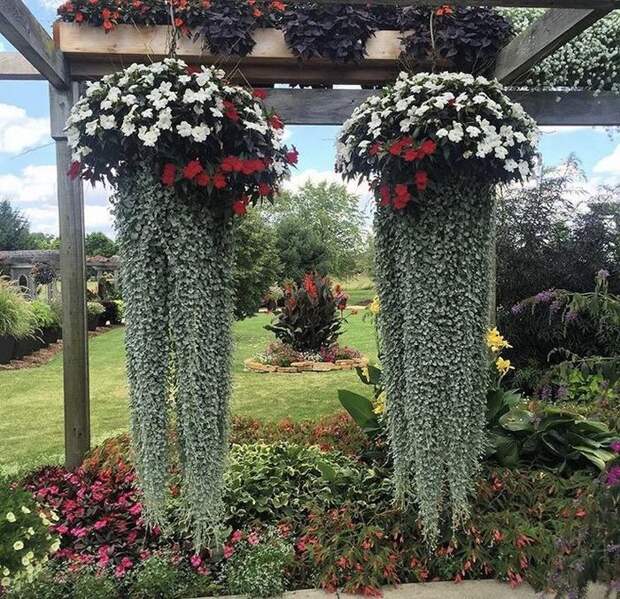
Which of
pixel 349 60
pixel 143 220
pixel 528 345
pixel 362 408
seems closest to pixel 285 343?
pixel 528 345

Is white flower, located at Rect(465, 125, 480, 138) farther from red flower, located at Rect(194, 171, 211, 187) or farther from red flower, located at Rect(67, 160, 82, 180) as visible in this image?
red flower, located at Rect(67, 160, 82, 180)

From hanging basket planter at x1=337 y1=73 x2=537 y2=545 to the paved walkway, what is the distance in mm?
206

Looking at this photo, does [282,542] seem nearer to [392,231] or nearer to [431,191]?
[392,231]

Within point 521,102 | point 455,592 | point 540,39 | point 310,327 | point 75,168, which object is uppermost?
point 540,39

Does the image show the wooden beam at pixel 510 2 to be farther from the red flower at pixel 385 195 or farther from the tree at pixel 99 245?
the tree at pixel 99 245

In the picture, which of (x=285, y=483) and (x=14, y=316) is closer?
(x=285, y=483)

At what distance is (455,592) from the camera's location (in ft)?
7.34

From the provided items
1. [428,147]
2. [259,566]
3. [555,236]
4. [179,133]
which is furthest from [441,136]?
[555,236]

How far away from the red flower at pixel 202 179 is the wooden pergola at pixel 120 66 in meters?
1.20

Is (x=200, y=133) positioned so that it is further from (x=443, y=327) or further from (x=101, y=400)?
(x=101, y=400)

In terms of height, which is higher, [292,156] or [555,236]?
[292,156]

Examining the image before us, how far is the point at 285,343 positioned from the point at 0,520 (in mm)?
5205

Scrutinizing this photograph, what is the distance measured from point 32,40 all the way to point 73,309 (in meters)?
1.33

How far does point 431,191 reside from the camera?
2281 millimetres
